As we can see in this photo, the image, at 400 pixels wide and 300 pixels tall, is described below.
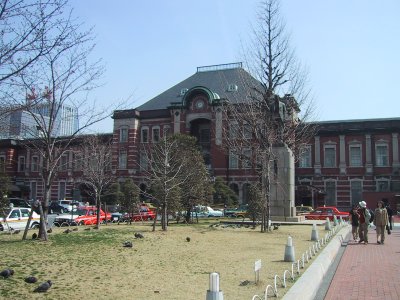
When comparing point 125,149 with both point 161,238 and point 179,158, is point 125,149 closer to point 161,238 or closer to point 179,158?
point 179,158

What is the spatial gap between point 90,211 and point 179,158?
750 centimetres

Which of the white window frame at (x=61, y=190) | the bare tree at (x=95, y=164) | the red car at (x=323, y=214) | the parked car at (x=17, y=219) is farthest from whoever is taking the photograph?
the white window frame at (x=61, y=190)

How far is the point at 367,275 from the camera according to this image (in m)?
10.0

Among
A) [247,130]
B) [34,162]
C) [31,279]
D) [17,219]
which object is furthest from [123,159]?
[31,279]

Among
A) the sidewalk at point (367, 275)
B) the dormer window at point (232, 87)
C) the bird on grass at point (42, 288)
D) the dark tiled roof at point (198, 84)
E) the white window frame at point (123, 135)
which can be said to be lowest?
the sidewalk at point (367, 275)

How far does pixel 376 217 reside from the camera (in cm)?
1658

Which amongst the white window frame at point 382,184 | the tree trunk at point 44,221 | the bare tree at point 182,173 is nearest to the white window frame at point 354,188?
the white window frame at point 382,184

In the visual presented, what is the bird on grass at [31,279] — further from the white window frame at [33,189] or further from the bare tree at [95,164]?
the white window frame at [33,189]

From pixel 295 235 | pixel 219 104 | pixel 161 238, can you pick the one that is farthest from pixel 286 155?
pixel 219 104

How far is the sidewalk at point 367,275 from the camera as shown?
8.20m

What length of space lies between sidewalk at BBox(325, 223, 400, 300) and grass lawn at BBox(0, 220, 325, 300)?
4.42 ft

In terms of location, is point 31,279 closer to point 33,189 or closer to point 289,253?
point 289,253

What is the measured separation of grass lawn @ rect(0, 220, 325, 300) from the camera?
7.68 m

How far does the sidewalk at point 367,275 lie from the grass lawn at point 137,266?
1348 mm
